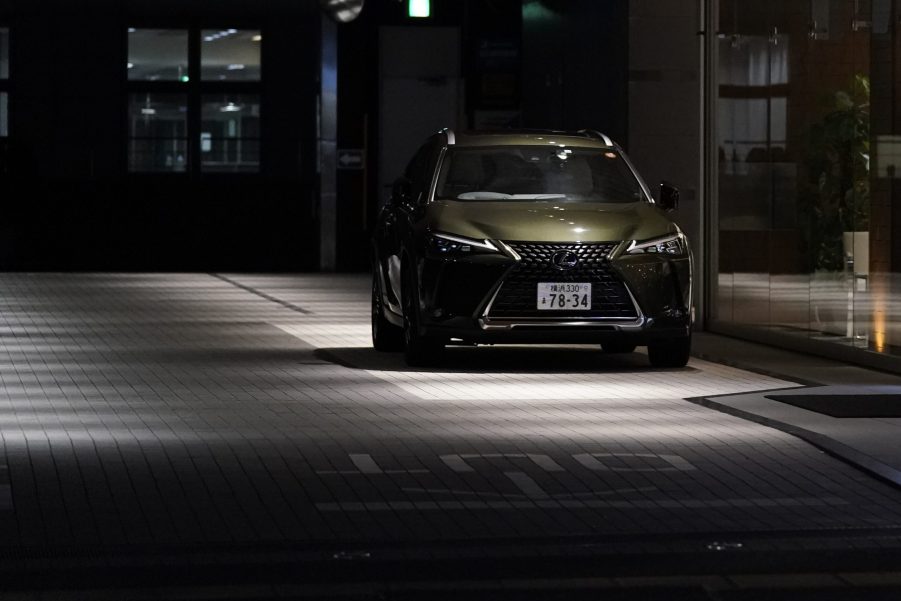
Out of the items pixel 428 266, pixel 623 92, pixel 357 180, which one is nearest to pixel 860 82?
pixel 428 266

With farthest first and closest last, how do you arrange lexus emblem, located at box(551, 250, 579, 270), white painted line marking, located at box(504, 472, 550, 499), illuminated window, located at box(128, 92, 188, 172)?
illuminated window, located at box(128, 92, 188, 172) → lexus emblem, located at box(551, 250, 579, 270) → white painted line marking, located at box(504, 472, 550, 499)

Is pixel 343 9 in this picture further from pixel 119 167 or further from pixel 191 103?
pixel 119 167

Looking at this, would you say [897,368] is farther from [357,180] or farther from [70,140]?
[70,140]

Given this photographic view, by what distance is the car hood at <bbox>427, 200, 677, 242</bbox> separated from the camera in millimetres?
15734

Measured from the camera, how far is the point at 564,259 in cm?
1559

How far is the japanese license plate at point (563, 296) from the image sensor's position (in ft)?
51.3

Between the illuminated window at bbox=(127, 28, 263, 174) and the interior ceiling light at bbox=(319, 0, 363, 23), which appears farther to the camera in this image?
the illuminated window at bbox=(127, 28, 263, 174)

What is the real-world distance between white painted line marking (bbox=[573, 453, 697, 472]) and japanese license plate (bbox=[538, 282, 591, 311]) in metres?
4.80

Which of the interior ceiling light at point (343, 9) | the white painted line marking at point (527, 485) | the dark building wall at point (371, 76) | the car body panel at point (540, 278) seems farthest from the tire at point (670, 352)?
the interior ceiling light at point (343, 9)

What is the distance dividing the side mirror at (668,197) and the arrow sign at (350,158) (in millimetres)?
21759

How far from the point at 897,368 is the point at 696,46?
6.06 metres

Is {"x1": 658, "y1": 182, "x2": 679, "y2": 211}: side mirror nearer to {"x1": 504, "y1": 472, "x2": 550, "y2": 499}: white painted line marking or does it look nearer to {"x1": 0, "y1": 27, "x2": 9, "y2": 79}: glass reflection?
{"x1": 504, "y1": 472, "x2": 550, "y2": 499}: white painted line marking

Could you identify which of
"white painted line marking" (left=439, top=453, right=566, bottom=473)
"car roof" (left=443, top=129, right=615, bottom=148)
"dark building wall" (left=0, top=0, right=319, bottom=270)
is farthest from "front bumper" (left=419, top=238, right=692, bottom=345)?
"dark building wall" (left=0, top=0, right=319, bottom=270)

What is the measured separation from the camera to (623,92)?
2194 cm
